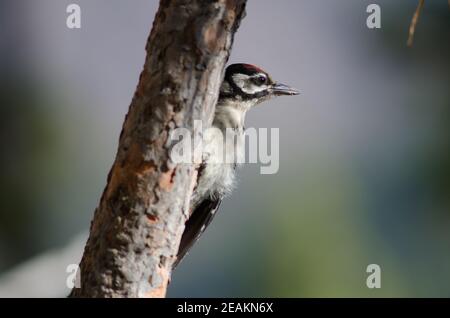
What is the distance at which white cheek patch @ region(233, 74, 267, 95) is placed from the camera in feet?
18.4

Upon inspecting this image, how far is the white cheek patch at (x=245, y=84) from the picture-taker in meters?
5.62

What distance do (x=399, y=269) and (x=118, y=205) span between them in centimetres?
562

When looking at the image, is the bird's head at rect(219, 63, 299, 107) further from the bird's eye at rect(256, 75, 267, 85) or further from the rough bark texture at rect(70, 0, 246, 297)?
the rough bark texture at rect(70, 0, 246, 297)

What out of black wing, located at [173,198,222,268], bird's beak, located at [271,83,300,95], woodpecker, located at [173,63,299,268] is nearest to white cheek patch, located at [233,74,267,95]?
woodpecker, located at [173,63,299,268]

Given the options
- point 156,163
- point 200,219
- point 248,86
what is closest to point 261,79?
point 248,86

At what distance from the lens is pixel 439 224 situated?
884cm

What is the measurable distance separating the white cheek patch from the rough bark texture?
204 cm

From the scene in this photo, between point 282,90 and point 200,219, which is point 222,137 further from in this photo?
point 282,90

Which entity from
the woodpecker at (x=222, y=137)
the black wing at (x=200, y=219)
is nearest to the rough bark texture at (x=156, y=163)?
the woodpecker at (x=222, y=137)

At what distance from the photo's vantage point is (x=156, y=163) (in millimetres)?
3426

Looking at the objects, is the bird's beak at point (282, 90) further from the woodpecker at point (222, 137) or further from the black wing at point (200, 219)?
the black wing at point (200, 219)

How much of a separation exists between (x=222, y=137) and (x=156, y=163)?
167 centimetres
